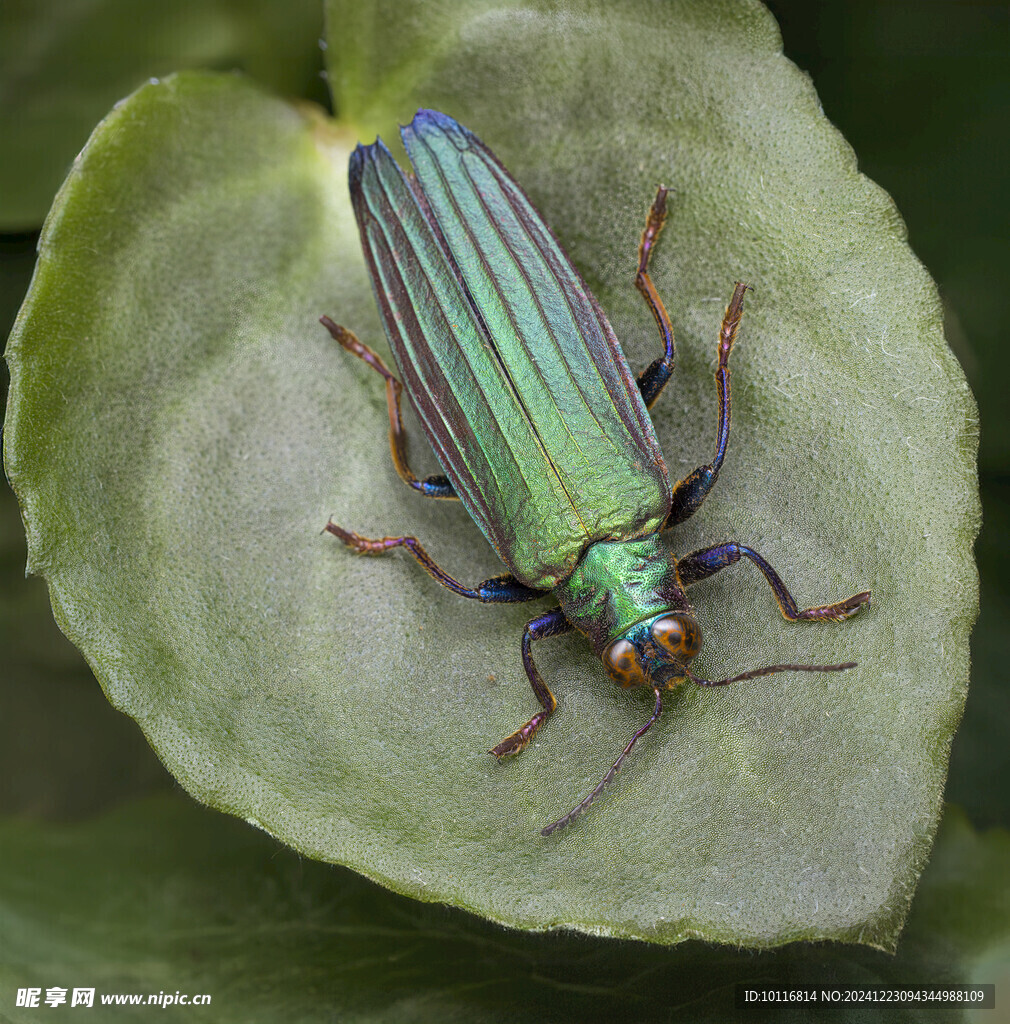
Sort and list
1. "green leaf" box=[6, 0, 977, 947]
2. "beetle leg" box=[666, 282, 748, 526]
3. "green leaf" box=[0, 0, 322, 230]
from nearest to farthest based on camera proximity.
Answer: "green leaf" box=[6, 0, 977, 947], "beetle leg" box=[666, 282, 748, 526], "green leaf" box=[0, 0, 322, 230]

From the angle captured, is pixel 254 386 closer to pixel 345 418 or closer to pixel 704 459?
pixel 345 418

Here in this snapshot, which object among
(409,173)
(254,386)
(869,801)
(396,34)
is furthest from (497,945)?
(396,34)

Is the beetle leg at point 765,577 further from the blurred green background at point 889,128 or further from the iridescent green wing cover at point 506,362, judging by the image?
the blurred green background at point 889,128

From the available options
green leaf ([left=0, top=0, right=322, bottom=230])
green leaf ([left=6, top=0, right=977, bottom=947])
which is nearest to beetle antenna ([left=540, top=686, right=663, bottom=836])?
green leaf ([left=6, top=0, right=977, bottom=947])

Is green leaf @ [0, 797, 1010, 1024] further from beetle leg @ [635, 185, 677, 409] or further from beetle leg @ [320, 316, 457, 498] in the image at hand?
beetle leg @ [635, 185, 677, 409]

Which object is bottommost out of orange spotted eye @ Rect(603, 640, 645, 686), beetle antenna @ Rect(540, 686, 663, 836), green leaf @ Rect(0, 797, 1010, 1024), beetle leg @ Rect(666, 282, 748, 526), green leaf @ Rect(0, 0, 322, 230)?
green leaf @ Rect(0, 797, 1010, 1024)
